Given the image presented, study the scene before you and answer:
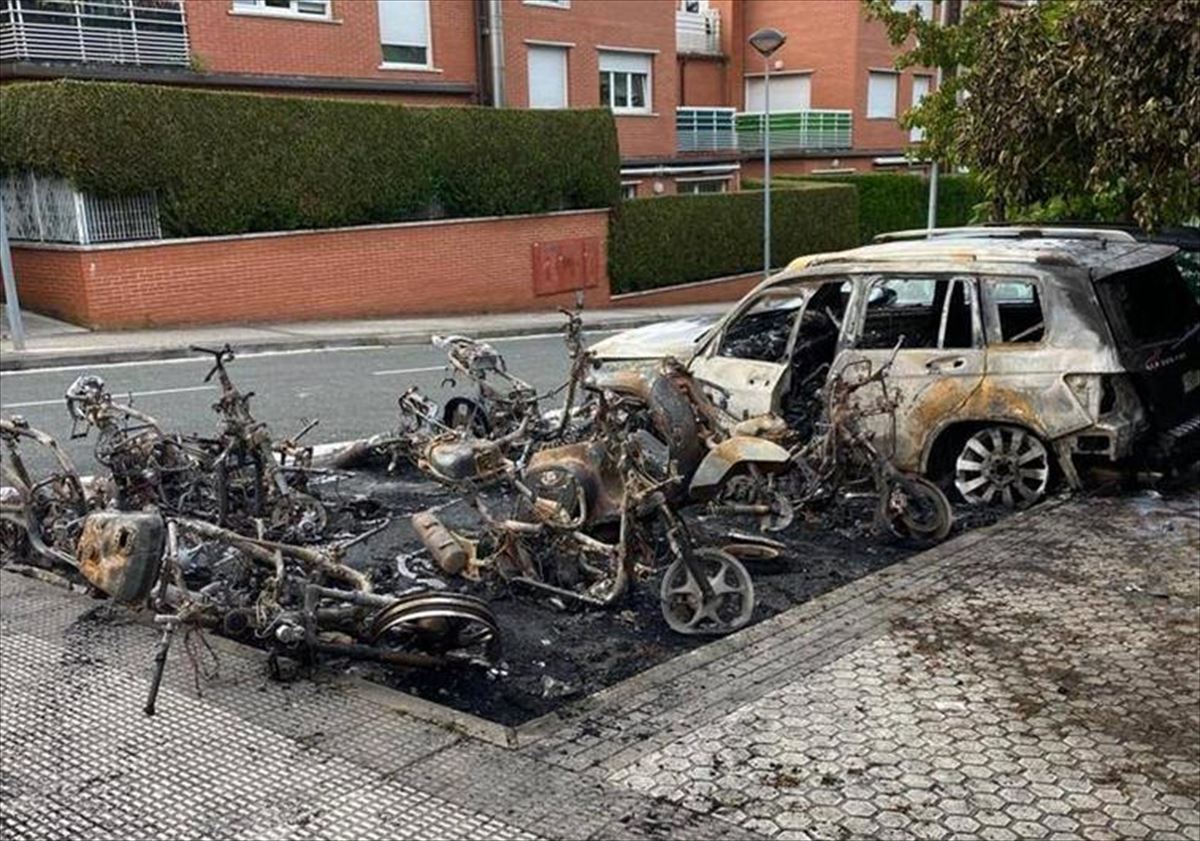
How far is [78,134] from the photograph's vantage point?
17609 mm

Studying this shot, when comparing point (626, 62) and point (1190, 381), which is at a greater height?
point (626, 62)

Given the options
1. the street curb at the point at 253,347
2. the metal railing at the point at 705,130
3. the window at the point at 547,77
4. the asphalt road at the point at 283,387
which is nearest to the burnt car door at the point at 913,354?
the asphalt road at the point at 283,387

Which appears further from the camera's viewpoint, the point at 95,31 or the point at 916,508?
the point at 95,31

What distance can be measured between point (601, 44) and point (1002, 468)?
1039 inches

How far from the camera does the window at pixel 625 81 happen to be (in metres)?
31.9

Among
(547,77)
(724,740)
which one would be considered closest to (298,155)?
(547,77)

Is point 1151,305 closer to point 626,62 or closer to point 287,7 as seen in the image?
point 287,7

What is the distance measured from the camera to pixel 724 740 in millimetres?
4289

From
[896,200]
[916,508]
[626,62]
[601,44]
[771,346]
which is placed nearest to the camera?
[916,508]

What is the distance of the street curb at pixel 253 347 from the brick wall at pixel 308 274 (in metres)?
1.14

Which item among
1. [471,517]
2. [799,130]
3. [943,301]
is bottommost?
[471,517]

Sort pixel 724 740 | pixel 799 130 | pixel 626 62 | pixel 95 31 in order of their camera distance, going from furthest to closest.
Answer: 1. pixel 799 130
2. pixel 626 62
3. pixel 95 31
4. pixel 724 740

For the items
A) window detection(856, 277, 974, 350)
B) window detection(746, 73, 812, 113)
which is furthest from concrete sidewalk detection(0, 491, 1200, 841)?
window detection(746, 73, 812, 113)

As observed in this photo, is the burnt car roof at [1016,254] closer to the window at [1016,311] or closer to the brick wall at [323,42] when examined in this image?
the window at [1016,311]
